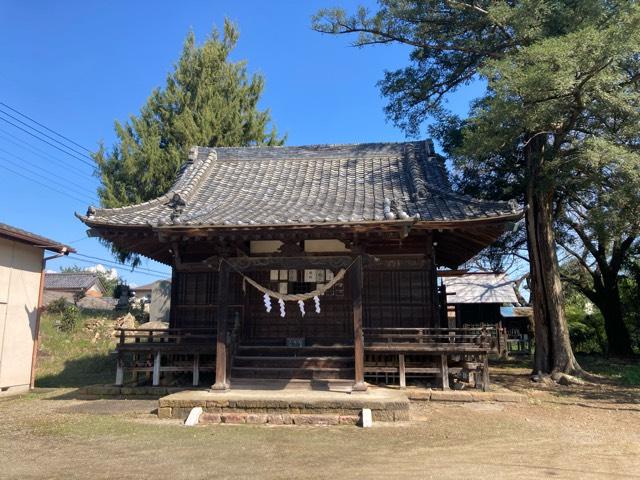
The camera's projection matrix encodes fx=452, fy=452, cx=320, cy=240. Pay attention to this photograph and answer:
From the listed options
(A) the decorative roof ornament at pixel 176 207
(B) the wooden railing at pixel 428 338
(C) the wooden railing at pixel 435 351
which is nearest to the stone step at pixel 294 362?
(C) the wooden railing at pixel 435 351

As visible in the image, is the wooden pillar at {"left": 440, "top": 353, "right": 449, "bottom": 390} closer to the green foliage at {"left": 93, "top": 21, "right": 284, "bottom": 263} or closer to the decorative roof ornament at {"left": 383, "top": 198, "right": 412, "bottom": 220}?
the decorative roof ornament at {"left": 383, "top": 198, "right": 412, "bottom": 220}

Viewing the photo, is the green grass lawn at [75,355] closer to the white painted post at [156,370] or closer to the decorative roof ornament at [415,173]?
the white painted post at [156,370]

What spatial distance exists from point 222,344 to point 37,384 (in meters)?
7.90

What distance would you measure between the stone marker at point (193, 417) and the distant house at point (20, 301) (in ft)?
21.4

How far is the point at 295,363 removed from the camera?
34.3 feet

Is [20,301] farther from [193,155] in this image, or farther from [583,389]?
[583,389]

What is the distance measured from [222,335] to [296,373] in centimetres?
200

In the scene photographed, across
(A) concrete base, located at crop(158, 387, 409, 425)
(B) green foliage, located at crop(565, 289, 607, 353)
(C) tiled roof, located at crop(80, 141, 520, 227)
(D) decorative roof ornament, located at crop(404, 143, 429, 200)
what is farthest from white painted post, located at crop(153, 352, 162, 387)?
(B) green foliage, located at crop(565, 289, 607, 353)

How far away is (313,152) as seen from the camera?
14.7 meters

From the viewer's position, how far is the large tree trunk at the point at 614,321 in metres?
20.5

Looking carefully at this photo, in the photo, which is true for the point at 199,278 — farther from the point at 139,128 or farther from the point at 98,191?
the point at 139,128

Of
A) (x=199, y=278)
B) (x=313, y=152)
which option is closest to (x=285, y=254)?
(x=199, y=278)

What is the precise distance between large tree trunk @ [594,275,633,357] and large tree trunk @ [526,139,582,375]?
30.9 feet

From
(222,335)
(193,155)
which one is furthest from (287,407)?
(193,155)
